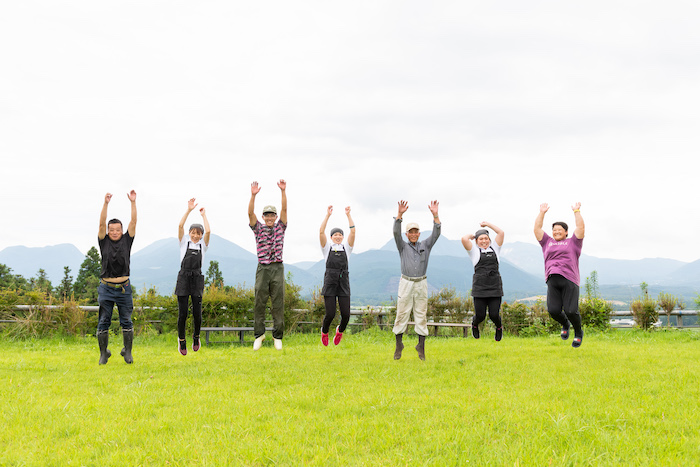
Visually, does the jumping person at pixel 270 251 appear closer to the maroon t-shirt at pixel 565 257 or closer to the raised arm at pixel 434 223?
the raised arm at pixel 434 223

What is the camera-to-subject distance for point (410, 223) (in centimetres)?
954

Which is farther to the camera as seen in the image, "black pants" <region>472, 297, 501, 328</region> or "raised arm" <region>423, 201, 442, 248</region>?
"black pants" <region>472, 297, 501, 328</region>

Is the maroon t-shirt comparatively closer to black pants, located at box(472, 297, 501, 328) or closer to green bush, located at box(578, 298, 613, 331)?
black pants, located at box(472, 297, 501, 328)

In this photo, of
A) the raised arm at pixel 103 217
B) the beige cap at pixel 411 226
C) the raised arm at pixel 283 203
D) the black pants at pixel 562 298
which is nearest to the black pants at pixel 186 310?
the raised arm at pixel 103 217

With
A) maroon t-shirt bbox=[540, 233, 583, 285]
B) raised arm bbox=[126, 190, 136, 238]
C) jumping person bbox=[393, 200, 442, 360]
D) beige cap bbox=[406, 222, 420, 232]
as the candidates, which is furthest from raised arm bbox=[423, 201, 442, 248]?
raised arm bbox=[126, 190, 136, 238]

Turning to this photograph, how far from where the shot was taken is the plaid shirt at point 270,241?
9.52 meters

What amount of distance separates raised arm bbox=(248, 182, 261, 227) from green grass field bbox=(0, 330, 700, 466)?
2722 mm

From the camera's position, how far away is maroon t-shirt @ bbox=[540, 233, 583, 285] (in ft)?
30.3

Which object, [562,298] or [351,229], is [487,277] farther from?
[351,229]

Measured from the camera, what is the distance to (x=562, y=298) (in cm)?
940

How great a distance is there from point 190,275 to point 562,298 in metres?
7.22

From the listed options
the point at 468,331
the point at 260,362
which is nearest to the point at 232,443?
the point at 260,362

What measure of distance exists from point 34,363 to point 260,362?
448cm

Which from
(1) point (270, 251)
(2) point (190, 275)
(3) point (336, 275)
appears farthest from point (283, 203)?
(2) point (190, 275)
